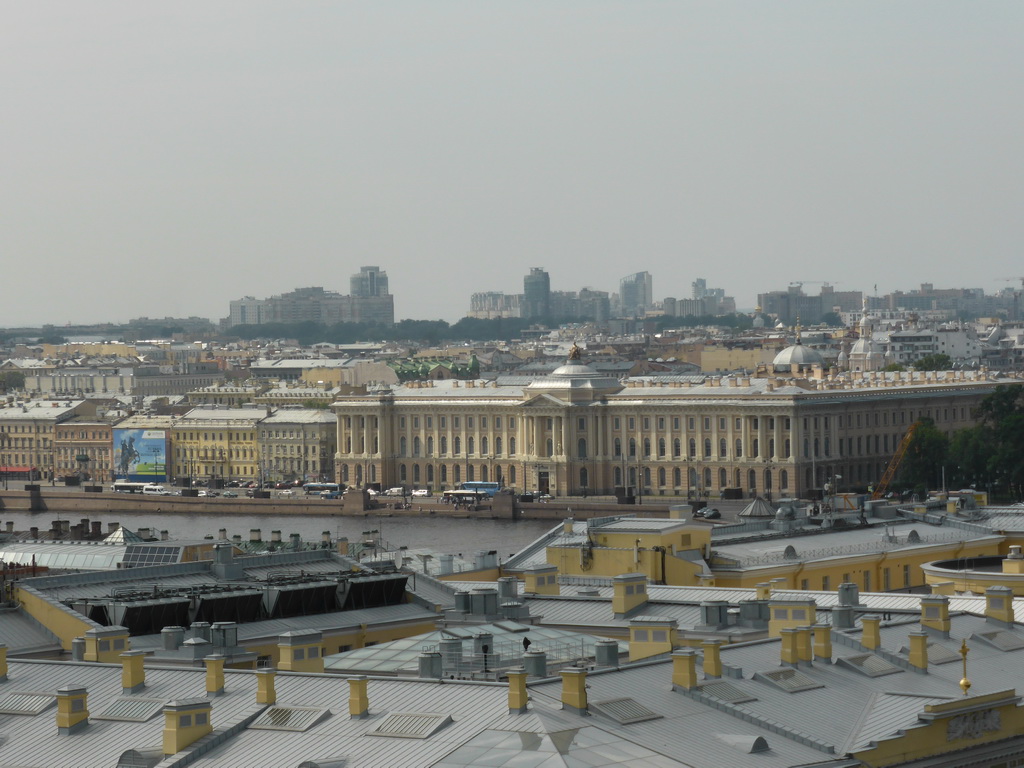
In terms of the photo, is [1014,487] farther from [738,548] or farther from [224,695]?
[224,695]

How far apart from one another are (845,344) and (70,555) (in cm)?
11031

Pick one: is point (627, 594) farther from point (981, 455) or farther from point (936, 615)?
point (981, 455)

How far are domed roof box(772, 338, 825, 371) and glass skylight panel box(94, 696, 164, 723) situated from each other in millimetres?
82099

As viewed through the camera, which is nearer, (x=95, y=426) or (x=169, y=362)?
(x=95, y=426)

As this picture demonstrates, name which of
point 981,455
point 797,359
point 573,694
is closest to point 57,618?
point 573,694

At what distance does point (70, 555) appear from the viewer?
1128 inches

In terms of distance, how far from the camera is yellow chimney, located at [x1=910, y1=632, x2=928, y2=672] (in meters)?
17.6

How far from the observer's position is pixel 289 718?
15352 mm

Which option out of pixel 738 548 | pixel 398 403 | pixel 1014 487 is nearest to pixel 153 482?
pixel 398 403

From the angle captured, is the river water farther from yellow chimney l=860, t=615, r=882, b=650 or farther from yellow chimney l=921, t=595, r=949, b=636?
yellow chimney l=860, t=615, r=882, b=650

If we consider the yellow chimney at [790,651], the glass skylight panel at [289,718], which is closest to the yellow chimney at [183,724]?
the glass skylight panel at [289,718]

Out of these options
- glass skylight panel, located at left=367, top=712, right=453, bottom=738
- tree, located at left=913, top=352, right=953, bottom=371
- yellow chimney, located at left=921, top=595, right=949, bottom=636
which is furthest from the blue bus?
glass skylight panel, located at left=367, top=712, right=453, bottom=738

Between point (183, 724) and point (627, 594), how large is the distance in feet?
27.2

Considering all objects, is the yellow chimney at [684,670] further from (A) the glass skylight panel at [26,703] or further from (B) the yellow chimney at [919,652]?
(A) the glass skylight panel at [26,703]
